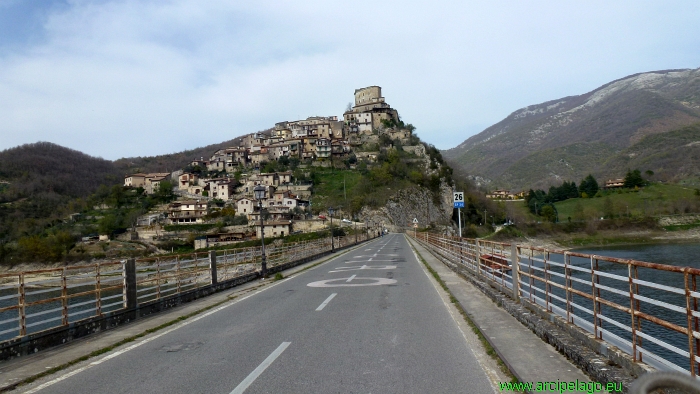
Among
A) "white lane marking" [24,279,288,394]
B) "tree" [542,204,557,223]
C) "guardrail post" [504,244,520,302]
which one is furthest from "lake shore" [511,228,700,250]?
"white lane marking" [24,279,288,394]

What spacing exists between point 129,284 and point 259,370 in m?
6.25

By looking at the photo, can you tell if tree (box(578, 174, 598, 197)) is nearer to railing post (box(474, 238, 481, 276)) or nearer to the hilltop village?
the hilltop village

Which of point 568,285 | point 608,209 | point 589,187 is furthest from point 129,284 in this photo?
point 589,187

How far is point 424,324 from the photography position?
8969mm

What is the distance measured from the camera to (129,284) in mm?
10805

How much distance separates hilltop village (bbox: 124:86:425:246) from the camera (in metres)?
113

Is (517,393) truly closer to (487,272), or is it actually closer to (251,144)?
(487,272)

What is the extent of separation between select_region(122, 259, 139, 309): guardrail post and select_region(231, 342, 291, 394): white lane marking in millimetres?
5212

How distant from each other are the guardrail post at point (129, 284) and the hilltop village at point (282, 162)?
86.6 meters

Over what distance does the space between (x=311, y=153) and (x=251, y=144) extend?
35.4 meters

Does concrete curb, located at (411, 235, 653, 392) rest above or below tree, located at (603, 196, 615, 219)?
above

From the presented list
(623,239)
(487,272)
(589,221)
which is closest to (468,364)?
(487,272)

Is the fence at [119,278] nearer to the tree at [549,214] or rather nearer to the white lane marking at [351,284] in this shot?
the white lane marking at [351,284]

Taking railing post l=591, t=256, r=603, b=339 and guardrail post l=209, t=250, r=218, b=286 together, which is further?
guardrail post l=209, t=250, r=218, b=286
